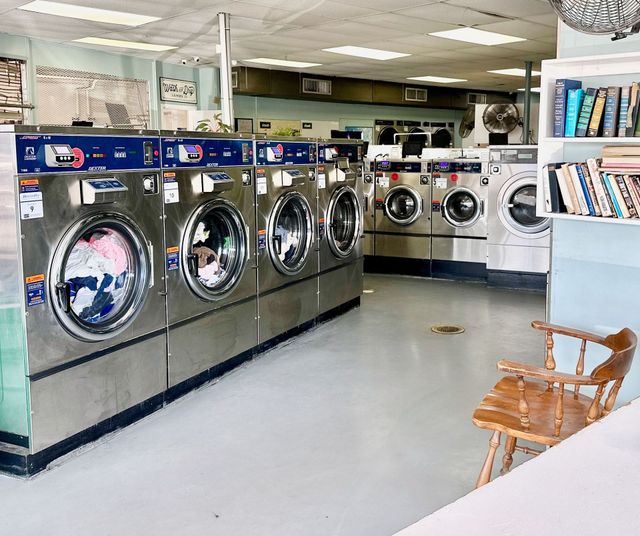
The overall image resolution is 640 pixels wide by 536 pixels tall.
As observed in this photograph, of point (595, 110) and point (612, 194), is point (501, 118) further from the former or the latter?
point (612, 194)

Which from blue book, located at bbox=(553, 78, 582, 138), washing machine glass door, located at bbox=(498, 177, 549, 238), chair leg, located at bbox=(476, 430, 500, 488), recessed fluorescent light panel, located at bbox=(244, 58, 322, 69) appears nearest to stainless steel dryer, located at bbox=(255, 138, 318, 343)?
blue book, located at bbox=(553, 78, 582, 138)

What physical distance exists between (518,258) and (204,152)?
176 inches

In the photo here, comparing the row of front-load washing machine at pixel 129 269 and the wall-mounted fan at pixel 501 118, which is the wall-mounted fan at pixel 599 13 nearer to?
the row of front-load washing machine at pixel 129 269

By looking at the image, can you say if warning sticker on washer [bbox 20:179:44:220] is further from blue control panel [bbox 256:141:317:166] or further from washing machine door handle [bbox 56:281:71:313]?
blue control panel [bbox 256:141:317:166]

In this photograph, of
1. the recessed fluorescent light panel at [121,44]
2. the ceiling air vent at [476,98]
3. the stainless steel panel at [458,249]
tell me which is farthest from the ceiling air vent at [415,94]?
the recessed fluorescent light panel at [121,44]

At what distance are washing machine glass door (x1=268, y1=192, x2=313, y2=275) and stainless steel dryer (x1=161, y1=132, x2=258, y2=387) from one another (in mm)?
439

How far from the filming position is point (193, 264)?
13.6 feet

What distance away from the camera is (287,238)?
5535 millimetres

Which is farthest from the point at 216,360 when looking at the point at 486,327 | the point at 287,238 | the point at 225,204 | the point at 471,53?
the point at 471,53

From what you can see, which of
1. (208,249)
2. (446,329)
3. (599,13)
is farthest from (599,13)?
(446,329)

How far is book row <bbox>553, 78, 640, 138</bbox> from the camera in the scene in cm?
337

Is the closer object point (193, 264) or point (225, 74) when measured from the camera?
point (193, 264)

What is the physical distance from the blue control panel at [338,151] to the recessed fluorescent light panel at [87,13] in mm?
2208

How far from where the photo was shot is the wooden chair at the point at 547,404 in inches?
95.0
